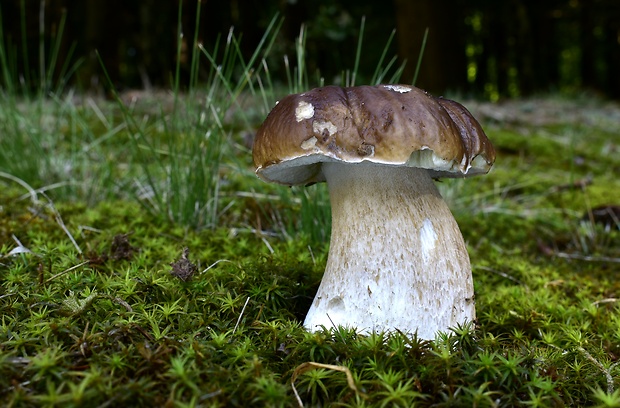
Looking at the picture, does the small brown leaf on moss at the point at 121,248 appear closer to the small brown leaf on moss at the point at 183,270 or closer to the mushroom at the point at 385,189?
the small brown leaf on moss at the point at 183,270

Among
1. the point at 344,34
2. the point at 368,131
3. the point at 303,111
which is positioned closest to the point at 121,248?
the point at 303,111

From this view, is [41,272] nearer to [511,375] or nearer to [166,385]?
[166,385]

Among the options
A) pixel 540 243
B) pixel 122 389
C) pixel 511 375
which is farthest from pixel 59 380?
pixel 540 243

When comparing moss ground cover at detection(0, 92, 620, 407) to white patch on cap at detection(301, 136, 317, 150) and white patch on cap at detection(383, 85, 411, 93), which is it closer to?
white patch on cap at detection(301, 136, 317, 150)

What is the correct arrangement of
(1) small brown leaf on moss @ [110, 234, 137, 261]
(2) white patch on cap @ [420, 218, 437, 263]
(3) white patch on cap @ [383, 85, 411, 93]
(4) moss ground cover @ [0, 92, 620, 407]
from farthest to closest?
(1) small brown leaf on moss @ [110, 234, 137, 261] < (2) white patch on cap @ [420, 218, 437, 263] < (3) white patch on cap @ [383, 85, 411, 93] < (4) moss ground cover @ [0, 92, 620, 407]

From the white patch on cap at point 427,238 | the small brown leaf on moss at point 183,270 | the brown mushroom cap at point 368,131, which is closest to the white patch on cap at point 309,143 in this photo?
the brown mushroom cap at point 368,131

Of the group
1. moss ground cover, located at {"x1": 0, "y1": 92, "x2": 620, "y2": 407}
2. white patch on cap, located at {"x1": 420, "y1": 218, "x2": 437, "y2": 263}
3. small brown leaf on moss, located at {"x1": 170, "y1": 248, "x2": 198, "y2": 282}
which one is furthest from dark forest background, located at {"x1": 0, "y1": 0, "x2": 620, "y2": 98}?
white patch on cap, located at {"x1": 420, "y1": 218, "x2": 437, "y2": 263}

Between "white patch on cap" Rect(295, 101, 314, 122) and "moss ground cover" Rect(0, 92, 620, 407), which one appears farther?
"white patch on cap" Rect(295, 101, 314, 122)
